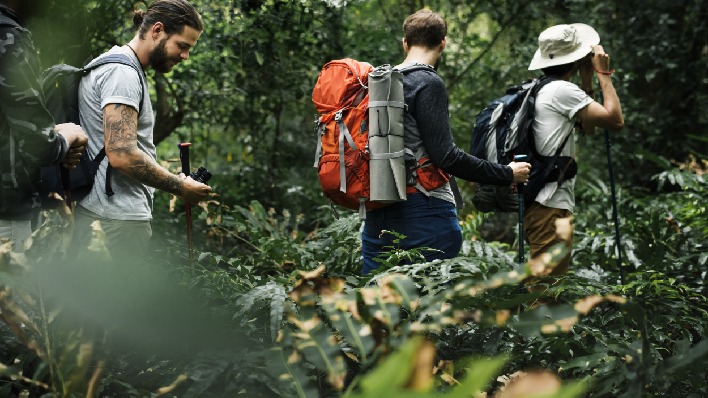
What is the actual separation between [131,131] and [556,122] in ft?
8.69

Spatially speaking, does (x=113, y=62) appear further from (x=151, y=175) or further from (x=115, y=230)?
(x=115, y=230)

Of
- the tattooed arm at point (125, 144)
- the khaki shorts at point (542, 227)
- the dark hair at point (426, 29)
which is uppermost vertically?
Result: the dark hair at point (426, 29)

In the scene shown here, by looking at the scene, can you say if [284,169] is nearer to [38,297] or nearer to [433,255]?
[433,255]

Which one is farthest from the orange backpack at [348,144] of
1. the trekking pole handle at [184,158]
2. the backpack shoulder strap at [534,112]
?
the backpack shoulder strap at [534,112]

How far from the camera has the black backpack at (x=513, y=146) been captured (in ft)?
15.6

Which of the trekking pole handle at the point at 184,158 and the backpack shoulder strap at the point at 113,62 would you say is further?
the trekking pole handle at the point at 184,158

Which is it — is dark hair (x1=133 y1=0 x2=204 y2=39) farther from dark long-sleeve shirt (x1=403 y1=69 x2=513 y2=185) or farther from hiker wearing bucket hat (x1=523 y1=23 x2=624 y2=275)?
hiker wearing bucket hat (x1=523 y1=23 x2=624 y2=275)

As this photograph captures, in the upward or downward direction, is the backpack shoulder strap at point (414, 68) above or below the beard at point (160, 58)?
below

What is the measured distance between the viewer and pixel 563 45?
16.4ft

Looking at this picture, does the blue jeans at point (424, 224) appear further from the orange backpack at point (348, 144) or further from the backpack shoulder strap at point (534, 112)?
the backpack shoulder strap at point (534, 112)

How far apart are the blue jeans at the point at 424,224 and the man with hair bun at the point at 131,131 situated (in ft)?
3.51

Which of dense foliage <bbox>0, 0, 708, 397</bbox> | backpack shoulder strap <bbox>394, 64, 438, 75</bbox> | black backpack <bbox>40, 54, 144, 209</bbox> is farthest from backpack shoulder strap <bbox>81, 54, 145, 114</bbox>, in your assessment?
backpack shoulder strap <bbox>394, 64, 438, 75</bbox>

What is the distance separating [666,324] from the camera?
10.4ft

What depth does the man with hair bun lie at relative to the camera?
3.39m
